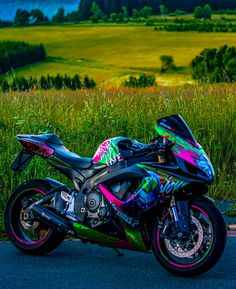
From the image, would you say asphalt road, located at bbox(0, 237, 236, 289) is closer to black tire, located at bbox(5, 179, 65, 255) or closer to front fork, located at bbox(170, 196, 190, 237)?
black tire, located at bbox(5, 179, 65, 255)

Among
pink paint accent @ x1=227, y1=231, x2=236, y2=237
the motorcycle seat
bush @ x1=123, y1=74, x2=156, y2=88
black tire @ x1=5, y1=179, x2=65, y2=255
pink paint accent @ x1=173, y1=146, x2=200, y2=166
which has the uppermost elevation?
pink paint accent @ x1=173, y1=146, x2=200, y2=166

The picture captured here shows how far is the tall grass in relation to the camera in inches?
429

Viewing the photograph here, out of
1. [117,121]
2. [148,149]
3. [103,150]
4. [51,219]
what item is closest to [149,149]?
[148,149]

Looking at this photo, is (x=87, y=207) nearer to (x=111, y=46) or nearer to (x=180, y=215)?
(x=180, y=215)

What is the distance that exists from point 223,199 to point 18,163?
350cm

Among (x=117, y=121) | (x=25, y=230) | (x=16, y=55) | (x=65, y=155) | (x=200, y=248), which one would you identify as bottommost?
(x=16, y=55)

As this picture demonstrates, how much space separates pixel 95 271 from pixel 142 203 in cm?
63

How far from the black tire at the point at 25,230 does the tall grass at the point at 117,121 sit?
275 cm

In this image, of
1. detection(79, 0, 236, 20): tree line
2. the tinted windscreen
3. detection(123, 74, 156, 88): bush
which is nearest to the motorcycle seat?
the tinted windscreen

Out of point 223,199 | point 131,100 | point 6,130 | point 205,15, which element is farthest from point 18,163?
point 205,15

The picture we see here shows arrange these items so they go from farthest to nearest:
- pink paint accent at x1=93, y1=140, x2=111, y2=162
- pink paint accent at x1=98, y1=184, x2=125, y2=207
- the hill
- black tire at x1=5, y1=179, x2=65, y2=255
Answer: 1. the hill
2. black tire at x1=5, y1=179, x2=65, y2=255
3. pink paint accent at x1=93, y1=140, x2=111, y2=162
4. pink paint accent at x1=98, y1=184, x2=125, y2=207

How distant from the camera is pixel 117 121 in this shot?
523 inches

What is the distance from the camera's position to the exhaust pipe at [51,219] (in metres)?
6.68

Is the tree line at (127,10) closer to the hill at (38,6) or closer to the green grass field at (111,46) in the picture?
the green grass field at (111,46)
